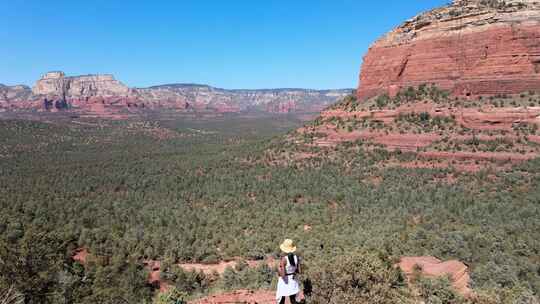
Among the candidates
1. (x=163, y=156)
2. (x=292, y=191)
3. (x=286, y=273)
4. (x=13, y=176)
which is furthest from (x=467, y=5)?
(x=13, y=176)

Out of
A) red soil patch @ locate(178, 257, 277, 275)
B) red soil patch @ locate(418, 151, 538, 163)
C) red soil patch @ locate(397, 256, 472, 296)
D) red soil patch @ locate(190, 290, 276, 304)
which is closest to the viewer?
red soil patch @ locate(190, 290, 276, 304)

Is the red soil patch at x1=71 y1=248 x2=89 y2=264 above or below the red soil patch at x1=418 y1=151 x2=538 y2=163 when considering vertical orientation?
below

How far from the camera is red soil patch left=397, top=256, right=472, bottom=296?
38.9 ft

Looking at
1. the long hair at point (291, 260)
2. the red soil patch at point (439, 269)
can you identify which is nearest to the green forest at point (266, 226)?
the red soil patch at point (439, 269)

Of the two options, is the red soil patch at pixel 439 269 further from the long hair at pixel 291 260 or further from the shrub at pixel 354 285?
the long hair at pixel 291 260

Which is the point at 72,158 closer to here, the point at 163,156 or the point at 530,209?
the point at 163,156

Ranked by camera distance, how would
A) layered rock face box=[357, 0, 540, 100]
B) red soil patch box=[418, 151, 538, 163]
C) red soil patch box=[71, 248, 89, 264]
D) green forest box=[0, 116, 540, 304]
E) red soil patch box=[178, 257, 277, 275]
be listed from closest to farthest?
1. green forest box=[0, 116, 540, 304]
2. red soil patch box=[178, 257, 277, 275]
3. red soil patch box=[71, 248, 89, 264]
4. red soil patch box=[418, 151, 538, 163]
5. layered rock face box=[357, 0, 540, 100]

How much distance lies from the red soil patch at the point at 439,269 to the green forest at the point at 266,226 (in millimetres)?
473

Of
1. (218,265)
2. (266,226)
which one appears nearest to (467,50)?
(266,226)

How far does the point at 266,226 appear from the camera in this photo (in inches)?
903

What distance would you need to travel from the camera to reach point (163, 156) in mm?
56344

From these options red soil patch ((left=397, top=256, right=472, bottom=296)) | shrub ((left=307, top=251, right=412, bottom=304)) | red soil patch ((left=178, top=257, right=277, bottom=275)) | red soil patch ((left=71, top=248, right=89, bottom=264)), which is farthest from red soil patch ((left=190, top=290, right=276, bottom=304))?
red soil patch ((left=71, top=248, right=89, bottom=264))

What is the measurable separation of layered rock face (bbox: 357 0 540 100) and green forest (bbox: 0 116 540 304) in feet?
36.9

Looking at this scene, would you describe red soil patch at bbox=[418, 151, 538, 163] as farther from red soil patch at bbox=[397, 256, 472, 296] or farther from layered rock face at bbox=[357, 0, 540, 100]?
red soil patch at bbox=[397, 256, 472, 296]
